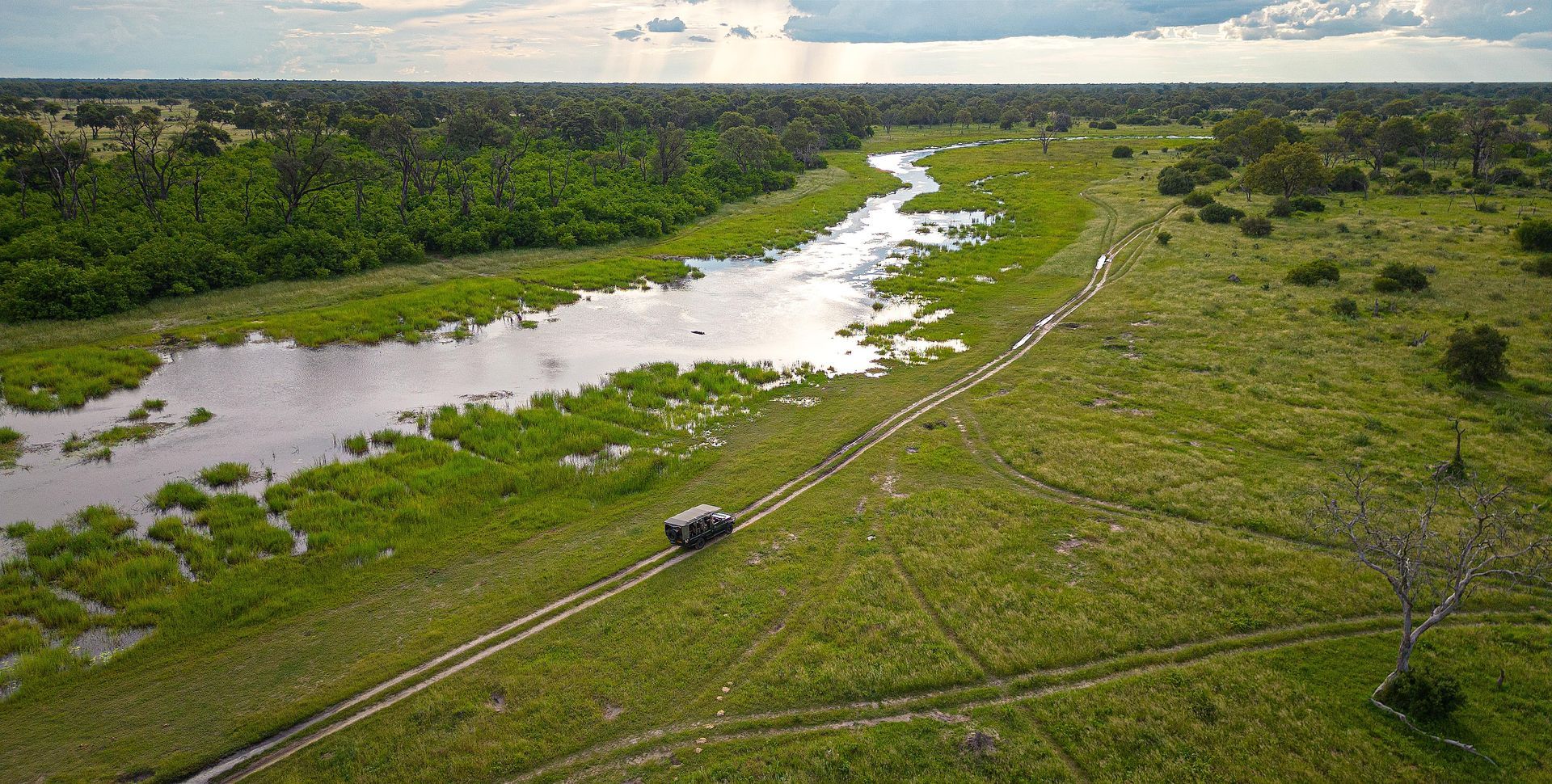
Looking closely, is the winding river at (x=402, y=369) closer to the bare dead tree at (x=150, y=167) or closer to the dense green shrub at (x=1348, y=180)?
the bare dead tree at (x=150, y=167)

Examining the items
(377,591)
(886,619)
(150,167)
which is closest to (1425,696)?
(886,619)

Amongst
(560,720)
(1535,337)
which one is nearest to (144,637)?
(560,720)

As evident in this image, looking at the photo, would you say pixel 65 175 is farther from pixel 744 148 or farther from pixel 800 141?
pixel 800 141

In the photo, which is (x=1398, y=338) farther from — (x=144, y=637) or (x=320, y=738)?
(x=144, y=637)

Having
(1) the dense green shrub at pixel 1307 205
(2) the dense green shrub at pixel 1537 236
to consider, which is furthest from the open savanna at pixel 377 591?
(1) the dense green shrub at pixel 1307 205

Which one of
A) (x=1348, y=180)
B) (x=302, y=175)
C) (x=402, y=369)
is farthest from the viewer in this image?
(x=1348, y=180)

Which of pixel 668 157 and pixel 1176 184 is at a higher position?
pixel 668 157

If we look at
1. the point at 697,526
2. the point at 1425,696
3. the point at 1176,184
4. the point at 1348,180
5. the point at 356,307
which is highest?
the point at 1176,184
